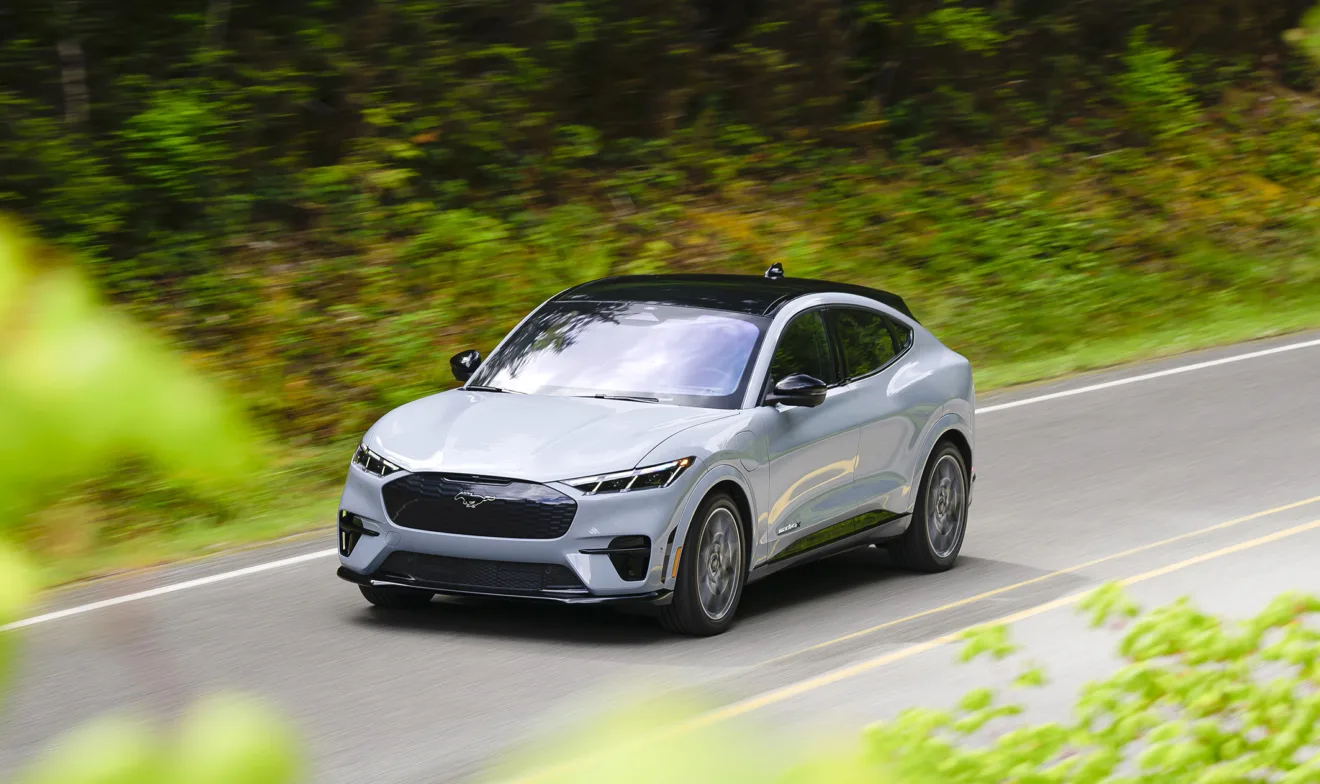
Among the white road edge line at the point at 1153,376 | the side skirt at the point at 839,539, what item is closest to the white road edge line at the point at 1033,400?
the white road edge line at the point at 1153,376

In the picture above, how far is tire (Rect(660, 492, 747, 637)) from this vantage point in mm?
8219

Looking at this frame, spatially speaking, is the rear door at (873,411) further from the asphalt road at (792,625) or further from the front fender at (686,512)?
the front fender at (686,512)

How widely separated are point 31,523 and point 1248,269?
23043 millimetres

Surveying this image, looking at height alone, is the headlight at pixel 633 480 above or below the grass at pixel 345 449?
above

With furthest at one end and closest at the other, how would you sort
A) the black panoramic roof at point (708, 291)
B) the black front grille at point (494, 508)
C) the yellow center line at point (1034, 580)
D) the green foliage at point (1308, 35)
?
1. the black panoramic roof at point (708, 291)
2. the yellow center line at point (1034, 580)
3. the black front grille at point (494, 508)
4. the green foliage at point (1308, 35)

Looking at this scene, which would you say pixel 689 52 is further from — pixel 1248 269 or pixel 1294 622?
pixel 1294 622

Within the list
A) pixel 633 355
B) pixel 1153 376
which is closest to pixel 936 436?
pixel 633 355

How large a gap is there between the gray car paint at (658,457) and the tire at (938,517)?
187mm

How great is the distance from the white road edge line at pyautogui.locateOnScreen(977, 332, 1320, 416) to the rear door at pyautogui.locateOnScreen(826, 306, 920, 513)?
5.76m

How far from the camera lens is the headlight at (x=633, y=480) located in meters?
8.01

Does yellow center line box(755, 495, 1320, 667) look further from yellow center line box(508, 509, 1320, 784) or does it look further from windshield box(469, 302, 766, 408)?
windshield box(469, 302, 766, 408)

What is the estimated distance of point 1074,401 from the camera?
1593 cm

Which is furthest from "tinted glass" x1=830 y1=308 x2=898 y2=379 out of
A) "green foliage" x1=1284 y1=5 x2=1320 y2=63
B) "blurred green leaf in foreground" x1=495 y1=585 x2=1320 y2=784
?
"green foliage" x1=1284 y1=5 x2=1320 y2=63

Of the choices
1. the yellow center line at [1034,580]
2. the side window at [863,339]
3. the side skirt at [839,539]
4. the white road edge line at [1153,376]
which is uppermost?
the side window at [863,339]
